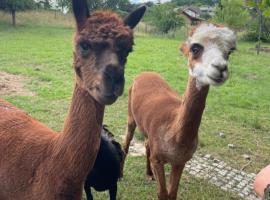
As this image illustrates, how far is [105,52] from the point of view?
2.28 meters

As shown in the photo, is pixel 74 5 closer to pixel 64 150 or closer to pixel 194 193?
pixel 64 150

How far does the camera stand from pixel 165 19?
33.0 m

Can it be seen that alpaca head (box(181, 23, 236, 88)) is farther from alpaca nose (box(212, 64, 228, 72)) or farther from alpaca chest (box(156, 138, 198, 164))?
alpaca chest (box(156, 138, 198, 164))

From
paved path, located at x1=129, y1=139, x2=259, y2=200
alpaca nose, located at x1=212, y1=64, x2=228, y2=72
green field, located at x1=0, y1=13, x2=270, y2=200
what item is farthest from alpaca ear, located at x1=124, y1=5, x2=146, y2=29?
paved path, located at x1=129, y1=139, x2=259, y2=200

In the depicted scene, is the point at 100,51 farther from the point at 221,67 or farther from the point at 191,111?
the point at 191,111

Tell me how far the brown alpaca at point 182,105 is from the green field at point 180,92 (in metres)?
0.70

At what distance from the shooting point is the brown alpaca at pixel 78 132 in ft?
7.47

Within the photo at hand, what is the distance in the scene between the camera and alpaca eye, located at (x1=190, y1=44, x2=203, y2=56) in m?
3.64

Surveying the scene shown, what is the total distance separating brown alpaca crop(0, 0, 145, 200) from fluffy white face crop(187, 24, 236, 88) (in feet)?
3.31

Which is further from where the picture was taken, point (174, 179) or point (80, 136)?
point (174, 179)

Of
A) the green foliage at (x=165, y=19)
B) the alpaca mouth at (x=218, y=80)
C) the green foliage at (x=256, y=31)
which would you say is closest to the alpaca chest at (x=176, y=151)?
the alpaca mouth at (x=218, y=80)

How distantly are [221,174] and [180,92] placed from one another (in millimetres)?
4649

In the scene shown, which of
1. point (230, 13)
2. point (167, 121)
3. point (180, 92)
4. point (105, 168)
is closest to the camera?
point (105, 168)

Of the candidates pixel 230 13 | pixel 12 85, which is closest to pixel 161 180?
pixel 12 85
